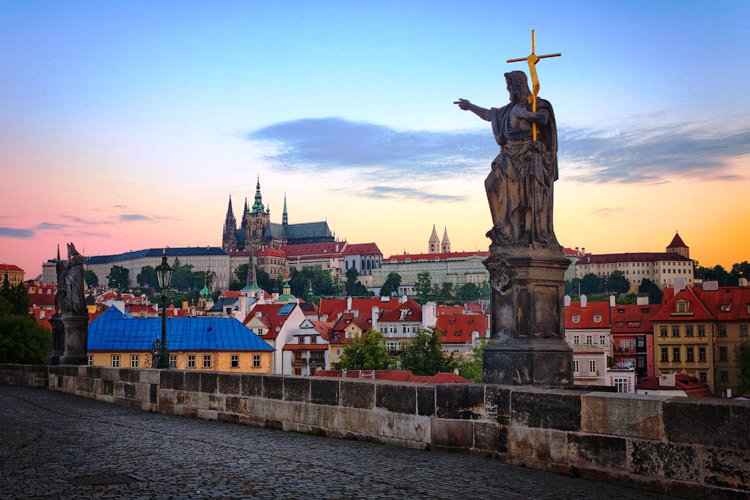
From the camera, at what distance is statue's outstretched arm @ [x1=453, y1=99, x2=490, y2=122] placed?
9.12m

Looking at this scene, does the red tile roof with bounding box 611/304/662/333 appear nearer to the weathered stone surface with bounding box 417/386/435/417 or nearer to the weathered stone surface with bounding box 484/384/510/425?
the weathered stone surface with bounding box 417/386/435/417

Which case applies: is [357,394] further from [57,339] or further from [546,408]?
[57,339]

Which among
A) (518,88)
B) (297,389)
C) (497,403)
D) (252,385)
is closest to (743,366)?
(252,385)

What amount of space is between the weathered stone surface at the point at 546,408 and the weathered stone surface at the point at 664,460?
23.4 inches

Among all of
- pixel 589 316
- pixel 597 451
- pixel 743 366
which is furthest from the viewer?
pixel 589 316

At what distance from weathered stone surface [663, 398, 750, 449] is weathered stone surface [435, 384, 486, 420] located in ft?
6.70

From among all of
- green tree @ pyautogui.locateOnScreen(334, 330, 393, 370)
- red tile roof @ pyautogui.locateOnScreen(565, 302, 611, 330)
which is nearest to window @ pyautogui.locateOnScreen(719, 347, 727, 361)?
red tile roof @ pyautogui.locateOnScreen(565, 302, 611, 330)

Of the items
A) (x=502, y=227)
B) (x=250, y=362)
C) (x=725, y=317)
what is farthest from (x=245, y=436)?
(x=725, y=317)

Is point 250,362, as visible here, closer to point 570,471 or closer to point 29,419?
point 29,419

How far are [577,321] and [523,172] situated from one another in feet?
204

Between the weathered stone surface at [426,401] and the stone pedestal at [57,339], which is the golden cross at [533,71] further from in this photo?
the stone pedestal at [57,339]

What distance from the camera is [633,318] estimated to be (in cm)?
7156

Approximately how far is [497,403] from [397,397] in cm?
140

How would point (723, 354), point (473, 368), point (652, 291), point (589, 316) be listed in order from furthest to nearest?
point (652, 291)
point (473, 368)
point (589, 316)
point (723, 354)
